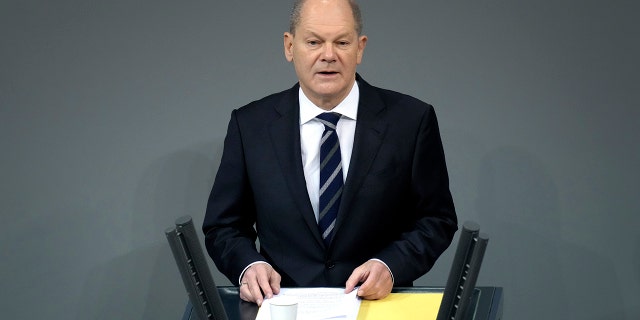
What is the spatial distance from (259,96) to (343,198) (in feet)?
3.39

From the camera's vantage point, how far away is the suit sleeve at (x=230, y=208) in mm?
3092

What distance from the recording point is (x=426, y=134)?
10.4 feet

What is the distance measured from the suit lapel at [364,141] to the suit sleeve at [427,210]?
0.12m

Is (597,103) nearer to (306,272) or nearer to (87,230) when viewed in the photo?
(306,272)

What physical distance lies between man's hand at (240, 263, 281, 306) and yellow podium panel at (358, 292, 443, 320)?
24 cm

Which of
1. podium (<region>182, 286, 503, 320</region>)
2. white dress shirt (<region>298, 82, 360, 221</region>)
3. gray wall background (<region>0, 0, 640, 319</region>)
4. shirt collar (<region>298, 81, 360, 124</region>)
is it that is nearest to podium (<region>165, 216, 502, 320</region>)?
podium (<region>182, 286, 503, 320</region>)

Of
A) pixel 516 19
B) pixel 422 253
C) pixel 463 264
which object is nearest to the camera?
pixel 463 264

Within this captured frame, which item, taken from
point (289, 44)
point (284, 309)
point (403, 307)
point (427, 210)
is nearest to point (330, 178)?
point (427, 210)

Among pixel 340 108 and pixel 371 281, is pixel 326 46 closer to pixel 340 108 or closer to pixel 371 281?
pixel 340 108

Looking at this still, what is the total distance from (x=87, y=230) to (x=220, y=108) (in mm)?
649

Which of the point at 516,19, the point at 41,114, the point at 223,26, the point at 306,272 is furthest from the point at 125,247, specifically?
the point at 516,19

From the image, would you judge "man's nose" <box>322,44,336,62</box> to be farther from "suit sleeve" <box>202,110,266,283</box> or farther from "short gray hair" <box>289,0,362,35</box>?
"suit sleeve" <box>202,110,266,283</box>

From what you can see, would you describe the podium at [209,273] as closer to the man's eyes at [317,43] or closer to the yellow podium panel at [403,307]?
the yellow podium panel at [403,307]

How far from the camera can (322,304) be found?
268 centimetres
